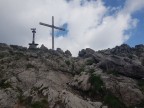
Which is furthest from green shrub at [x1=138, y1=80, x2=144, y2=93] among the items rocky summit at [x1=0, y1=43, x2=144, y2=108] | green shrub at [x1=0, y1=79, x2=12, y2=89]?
green shrub at [x1=0, y1=79, x2=12, y2=89]

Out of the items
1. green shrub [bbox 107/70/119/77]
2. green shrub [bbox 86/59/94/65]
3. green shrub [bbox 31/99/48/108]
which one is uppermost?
green shrub [bbox 86/59/94/65]

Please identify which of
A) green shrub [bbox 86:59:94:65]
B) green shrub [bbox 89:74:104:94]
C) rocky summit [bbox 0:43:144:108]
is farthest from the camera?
green shrub [bbox 86:59:94:65]

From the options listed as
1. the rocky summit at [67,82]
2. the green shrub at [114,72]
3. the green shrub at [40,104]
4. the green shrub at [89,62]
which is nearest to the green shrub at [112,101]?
the rocky summit at [67,82]

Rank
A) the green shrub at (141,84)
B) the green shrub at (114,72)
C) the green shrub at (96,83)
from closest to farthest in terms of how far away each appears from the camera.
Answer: the green shrub at (96,83)
the green shrub at (141,84)
the green shrub at (114,72)

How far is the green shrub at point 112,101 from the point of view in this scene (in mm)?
60344

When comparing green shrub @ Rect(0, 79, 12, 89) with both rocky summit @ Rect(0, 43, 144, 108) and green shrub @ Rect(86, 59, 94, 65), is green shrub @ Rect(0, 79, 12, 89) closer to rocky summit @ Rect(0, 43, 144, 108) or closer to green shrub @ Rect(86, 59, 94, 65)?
rocky summit @ Rect(0, 43, 144, 108)

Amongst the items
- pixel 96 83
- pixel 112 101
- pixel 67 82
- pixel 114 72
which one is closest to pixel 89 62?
pixel 114 72

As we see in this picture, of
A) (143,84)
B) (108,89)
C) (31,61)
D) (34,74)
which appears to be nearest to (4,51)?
(31,61)

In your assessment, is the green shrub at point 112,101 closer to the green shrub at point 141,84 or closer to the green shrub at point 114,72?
the green shrub at point 141,84

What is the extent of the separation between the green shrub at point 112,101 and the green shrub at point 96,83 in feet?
7.36

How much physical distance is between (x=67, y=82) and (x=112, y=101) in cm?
1053

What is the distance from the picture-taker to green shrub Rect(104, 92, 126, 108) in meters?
60.3

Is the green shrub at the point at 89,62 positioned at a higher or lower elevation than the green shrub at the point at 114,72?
higher

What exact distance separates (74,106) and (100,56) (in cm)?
2958
